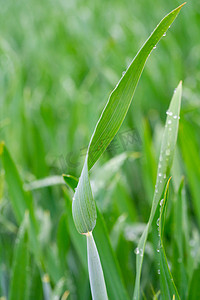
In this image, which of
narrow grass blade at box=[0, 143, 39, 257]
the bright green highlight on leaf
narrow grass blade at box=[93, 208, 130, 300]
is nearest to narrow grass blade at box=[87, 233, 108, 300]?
the bright green highlight on leaf

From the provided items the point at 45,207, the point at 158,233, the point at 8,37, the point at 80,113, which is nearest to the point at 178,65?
the point at 80,113

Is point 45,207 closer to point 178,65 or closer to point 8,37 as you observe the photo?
point 178,65

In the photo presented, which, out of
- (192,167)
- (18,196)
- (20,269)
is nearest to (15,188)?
(18,196)

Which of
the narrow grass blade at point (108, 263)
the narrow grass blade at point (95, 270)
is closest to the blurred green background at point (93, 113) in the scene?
the narrow grass blade at point (108, 263)

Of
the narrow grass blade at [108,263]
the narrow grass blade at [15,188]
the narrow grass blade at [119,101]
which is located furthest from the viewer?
the narrow grass blade at [15,188]

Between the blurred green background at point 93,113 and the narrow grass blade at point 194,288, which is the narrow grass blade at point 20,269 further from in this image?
the narrow grass blade at point 194,288

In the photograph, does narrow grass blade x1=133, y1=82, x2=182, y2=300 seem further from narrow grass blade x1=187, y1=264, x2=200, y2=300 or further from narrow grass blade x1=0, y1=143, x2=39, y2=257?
narrow grass blade x1=0, y1=143, x2=39, y2=257

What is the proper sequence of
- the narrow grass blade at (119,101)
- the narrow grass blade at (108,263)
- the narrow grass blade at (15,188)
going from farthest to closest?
the narrow grass blade at (15,188) < the narrow grass blade at (108,263) < the narrow grass blade at (119,101)
